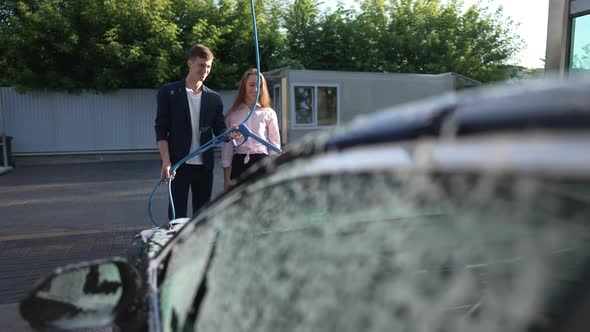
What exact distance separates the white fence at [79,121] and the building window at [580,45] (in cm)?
1363

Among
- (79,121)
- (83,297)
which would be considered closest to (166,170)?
(83,297)

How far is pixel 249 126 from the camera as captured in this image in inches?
154

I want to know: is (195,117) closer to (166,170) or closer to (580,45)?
(166,170)

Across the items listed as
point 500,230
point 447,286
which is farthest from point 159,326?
point 500,230

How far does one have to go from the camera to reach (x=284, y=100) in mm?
13016

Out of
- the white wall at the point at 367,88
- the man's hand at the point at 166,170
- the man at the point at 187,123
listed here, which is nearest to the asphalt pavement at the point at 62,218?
the man's hand at the point at 166,170

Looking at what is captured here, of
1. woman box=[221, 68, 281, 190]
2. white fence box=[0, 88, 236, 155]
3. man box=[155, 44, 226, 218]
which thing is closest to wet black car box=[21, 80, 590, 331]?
man box=[155, 44, 226, 218]

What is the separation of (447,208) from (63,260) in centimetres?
480

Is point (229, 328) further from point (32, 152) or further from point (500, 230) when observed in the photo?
point (32, 152)

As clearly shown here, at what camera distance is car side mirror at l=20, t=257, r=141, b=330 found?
115cm

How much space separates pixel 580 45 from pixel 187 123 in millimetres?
4760

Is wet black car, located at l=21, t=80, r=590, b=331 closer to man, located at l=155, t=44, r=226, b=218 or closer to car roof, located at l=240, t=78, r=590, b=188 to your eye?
car roof, located at l=240, t=78, r=590, b=188

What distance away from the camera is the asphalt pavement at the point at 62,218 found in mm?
4262

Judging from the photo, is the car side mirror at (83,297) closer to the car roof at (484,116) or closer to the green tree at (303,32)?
the car roof at (484,116)
